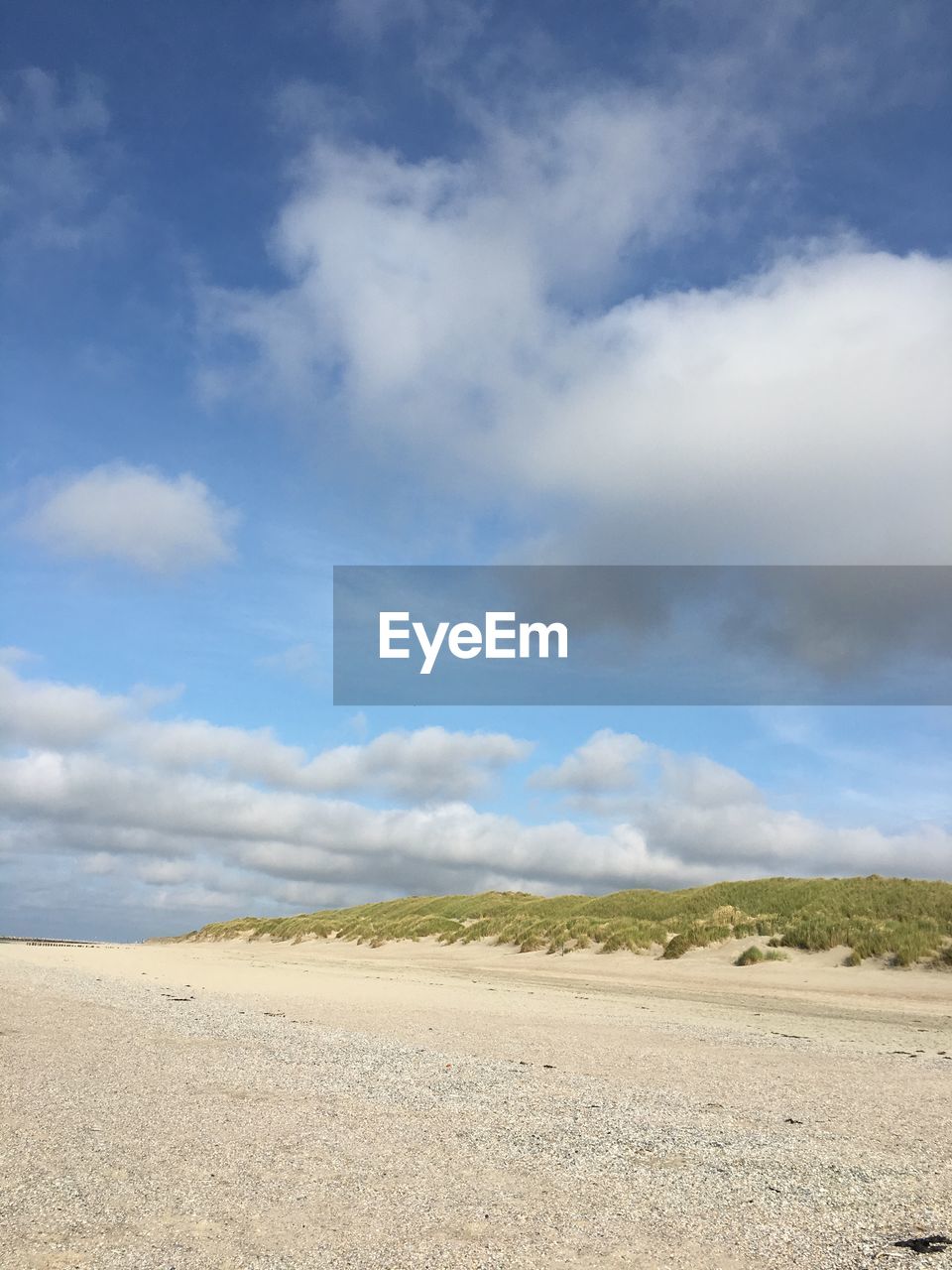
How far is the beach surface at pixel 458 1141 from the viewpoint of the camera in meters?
4.75

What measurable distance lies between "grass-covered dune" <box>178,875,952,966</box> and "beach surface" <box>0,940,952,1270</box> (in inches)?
439

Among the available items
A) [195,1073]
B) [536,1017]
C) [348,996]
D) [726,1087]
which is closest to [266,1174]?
[195,1073]

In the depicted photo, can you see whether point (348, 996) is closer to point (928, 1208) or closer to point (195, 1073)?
point (195, 1073)

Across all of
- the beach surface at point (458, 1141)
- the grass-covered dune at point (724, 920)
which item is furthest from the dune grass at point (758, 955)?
the beach surface at point (458, 1141)

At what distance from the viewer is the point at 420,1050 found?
37.1 feet

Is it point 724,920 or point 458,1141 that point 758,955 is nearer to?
point 724,920

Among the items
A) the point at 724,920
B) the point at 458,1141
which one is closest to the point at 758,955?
the point at 724,920

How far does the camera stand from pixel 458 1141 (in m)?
6.77

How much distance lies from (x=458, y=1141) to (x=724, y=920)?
2796cm

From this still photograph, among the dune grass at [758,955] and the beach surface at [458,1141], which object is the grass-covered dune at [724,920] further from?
the beach surface at [458,1141]

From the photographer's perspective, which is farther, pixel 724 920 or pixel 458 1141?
pixel 724 920

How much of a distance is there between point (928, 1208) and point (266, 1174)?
12.9 ft

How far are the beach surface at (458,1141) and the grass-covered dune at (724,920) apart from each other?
11144 mm

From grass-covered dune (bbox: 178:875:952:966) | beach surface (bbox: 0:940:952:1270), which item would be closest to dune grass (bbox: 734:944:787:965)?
grass-covered dune (bbox: 178:875:952:966)
